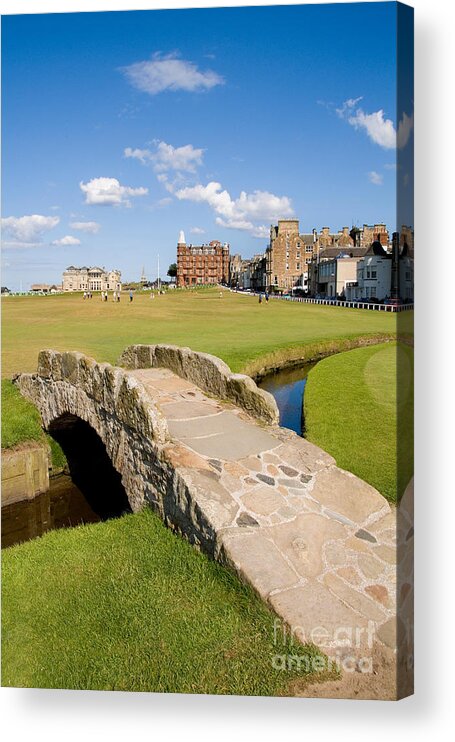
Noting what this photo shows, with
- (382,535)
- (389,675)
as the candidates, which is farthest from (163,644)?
(382,535)

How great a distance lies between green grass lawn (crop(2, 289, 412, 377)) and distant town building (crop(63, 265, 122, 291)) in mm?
123

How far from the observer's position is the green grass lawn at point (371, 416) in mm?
3487

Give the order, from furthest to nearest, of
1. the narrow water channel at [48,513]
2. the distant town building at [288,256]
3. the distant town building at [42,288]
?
the narrow water channel at [48,513]
the distant town building at [288,256]
the distant town building at [42,288]

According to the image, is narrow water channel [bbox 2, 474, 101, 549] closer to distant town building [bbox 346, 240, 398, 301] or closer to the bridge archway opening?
the bridge archway opening

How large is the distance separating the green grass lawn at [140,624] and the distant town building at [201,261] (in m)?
2.33

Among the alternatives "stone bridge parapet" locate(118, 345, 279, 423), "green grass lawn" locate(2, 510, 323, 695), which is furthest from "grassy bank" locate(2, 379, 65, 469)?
"green grass lawn" locate(2, 510, 323, 695)

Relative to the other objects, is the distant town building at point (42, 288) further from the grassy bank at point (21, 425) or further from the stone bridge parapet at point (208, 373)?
the grassy bank at point (21, 425)

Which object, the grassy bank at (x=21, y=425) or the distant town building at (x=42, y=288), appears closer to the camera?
the distant town building at (x=42, y=288)

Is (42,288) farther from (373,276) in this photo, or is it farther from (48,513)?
(48,513)

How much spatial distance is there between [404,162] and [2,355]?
377 cm

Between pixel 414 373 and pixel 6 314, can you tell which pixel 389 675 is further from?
pixel 6 314

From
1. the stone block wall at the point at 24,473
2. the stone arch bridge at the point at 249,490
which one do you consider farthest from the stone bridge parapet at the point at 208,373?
the stone block wall at the point at 24,473

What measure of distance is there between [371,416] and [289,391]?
3187 mm

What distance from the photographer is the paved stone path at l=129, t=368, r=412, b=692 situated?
2.94m
